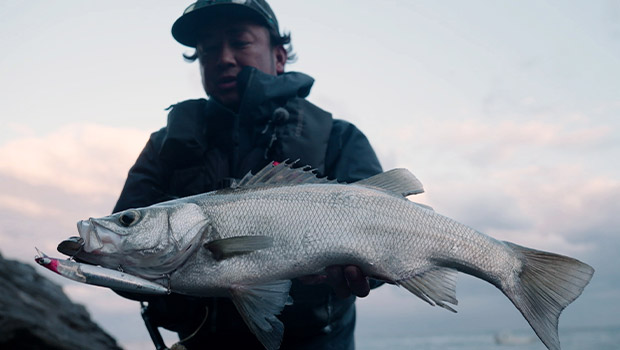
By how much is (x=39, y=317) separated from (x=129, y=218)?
9.21ft

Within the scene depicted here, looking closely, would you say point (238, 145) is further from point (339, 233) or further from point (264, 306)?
point (264, 306)

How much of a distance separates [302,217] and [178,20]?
9.79ft

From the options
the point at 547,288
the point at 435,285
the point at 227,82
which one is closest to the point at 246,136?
→ the point at 227,82

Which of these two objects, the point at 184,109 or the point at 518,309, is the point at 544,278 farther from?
the point at 184,109

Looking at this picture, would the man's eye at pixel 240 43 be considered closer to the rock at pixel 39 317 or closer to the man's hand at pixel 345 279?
the man's hand at pixel 345 279

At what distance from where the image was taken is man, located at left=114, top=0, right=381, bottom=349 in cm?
373

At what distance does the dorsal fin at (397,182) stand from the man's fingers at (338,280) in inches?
25.0

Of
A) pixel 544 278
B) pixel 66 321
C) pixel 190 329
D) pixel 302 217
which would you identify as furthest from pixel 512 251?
pixel 66 321

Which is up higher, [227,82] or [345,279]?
[227,82]

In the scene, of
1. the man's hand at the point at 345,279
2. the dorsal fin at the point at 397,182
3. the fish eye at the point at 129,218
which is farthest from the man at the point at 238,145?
the fish eye at the point at 129,218

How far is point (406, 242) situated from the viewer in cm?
296

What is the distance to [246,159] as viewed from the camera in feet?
13.8

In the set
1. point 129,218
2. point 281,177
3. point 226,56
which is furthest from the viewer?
point 226,56

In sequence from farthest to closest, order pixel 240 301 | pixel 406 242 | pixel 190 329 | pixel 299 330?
pixel 190 329, pixel 299 330, pixel 406 242, pixel 240 301
